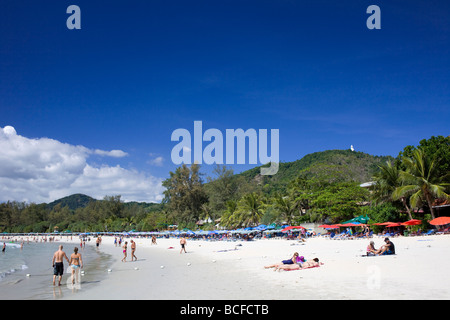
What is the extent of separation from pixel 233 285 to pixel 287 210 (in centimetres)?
3659

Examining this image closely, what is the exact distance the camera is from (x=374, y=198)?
109 feet

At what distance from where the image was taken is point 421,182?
1104 inches

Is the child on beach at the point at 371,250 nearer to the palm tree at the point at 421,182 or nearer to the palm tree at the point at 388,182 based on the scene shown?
the palm tree at the point at 421,182

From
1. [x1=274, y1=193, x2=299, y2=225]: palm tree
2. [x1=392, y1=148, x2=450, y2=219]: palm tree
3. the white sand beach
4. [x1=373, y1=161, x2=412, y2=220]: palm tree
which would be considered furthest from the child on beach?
[x1=274, y1=193, x2=299, y2=225]: palm tree

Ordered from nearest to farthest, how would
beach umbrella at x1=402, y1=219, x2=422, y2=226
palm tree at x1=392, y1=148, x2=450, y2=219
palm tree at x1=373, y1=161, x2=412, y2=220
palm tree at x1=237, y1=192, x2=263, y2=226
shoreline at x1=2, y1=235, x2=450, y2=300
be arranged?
shoreline at x1=2, y1=235, x2=450, y2=300 → beach umbrella at x1=402, y1=219, x2=422, y2=226 → palm tree at x1=392, y1=148, x2=450, y2=219 → palm tree at x1=373, y1=161, x2=412, y2=220 → palm tree at x1=237, y1=192, x2=263, y2=226

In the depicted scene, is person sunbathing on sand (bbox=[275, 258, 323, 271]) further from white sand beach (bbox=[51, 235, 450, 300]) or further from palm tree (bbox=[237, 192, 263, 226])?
palm tree (bbox=[237, 192, 263, 226])

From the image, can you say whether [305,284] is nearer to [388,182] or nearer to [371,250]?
[371,250]

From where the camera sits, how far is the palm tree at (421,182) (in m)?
27.7

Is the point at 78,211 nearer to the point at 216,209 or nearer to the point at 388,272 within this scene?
the point at 216,209

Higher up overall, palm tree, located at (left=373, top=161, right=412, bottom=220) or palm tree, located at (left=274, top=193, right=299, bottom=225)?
palm tree, located at (left=373, top=161, right=412, bottom=220)

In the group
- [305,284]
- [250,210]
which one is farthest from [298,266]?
[250,210]

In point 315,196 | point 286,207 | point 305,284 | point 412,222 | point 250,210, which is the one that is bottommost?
point 250,210

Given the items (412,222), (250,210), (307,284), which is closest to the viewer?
(307,284)

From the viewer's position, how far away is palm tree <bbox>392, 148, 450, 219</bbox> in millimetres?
27717
